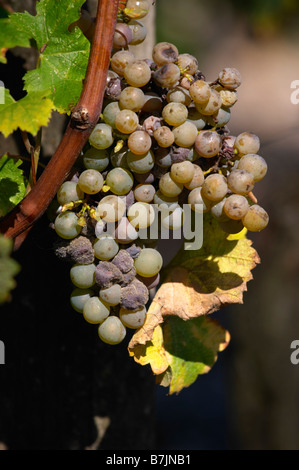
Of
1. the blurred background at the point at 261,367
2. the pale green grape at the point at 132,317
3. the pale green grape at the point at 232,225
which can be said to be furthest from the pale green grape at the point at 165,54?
the blurred background at the point at 261,367

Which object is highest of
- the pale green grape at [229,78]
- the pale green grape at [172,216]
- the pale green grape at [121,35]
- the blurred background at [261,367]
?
the blurred background at [261,367]

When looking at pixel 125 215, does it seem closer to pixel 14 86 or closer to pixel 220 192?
pixel 220 192

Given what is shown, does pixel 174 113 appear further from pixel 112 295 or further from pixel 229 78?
pixel 112 295

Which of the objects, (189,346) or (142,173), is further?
(189,346)

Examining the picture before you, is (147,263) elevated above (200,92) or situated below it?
below

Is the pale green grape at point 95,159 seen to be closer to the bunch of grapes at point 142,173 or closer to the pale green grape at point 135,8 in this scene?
the bunch of grapes at point 142,173

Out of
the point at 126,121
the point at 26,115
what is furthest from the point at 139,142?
the point at 26,115

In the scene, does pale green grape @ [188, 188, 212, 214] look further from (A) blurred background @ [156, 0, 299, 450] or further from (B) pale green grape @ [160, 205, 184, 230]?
(A) blurred background @ [156, 0, 299, 450]
